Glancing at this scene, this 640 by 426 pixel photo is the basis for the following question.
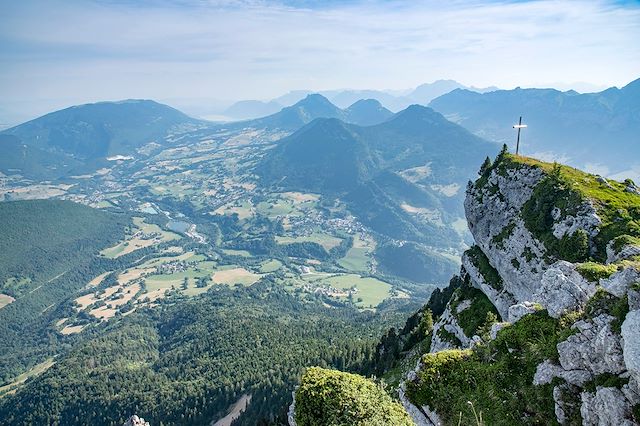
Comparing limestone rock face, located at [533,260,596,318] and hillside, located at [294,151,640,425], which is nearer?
hillside, located at [294,151,640,425]

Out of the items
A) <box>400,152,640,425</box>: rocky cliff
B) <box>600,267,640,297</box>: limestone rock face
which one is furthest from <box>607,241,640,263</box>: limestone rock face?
<box>600,267,640,297</box>: limestone rock face

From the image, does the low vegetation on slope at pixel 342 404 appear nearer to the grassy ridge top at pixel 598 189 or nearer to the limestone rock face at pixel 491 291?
the limestone rock face at pixel 491 291

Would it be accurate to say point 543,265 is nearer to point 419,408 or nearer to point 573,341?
point 573,341

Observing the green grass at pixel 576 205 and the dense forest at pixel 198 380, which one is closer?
the green grass at pixel 576 205

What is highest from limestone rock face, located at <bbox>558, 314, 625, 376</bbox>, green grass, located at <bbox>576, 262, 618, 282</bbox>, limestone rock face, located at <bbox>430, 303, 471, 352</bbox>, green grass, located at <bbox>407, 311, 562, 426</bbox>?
green grass, located at <bbox>576, 262, 618, 282</bbox>

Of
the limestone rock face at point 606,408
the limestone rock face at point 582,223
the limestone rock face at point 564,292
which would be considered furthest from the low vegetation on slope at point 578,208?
the limestone rock face at point 606,408

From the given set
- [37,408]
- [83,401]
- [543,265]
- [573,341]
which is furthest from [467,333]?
[37,408]

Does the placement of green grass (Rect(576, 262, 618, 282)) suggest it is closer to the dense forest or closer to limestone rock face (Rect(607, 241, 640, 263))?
limestone rock face (Rect(607, 241, 640, 263))
